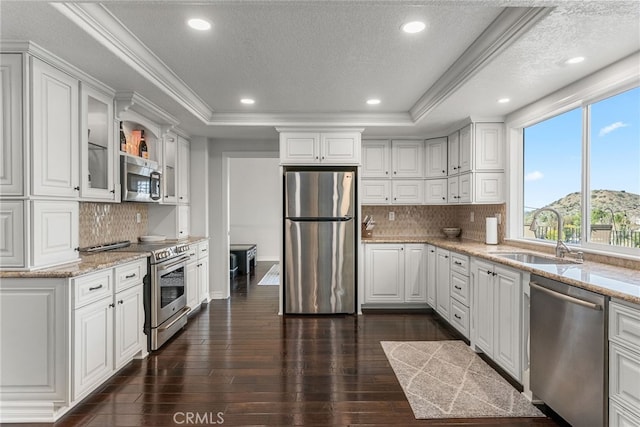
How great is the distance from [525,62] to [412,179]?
2.43 meters

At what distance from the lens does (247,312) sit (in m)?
4.43

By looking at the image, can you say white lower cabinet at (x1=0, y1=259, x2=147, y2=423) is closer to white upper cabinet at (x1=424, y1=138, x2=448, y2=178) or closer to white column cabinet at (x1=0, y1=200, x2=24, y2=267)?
white column cabinet at (x1=0, y1=200, x2=24, y2=267)

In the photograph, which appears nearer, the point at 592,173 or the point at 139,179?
Result: the point at 592,173

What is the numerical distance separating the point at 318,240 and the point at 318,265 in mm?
314

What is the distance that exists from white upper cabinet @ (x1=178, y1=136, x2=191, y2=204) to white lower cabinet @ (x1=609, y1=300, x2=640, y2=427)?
4330 mm

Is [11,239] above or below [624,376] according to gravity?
above

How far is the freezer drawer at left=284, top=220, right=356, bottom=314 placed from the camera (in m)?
4.32

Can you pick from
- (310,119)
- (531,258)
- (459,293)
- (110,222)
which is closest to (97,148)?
(110,222)

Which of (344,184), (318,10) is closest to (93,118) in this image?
(318,10)

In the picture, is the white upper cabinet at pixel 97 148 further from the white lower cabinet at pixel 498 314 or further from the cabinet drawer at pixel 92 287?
the white lower cabinet at pixel 498 314

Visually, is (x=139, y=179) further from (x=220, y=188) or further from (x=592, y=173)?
(x=592, y=173)

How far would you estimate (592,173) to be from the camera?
9.10 feet

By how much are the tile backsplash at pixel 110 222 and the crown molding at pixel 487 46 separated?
3423 millimetres

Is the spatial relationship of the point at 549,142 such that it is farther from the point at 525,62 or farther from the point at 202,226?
the point at 202,226
